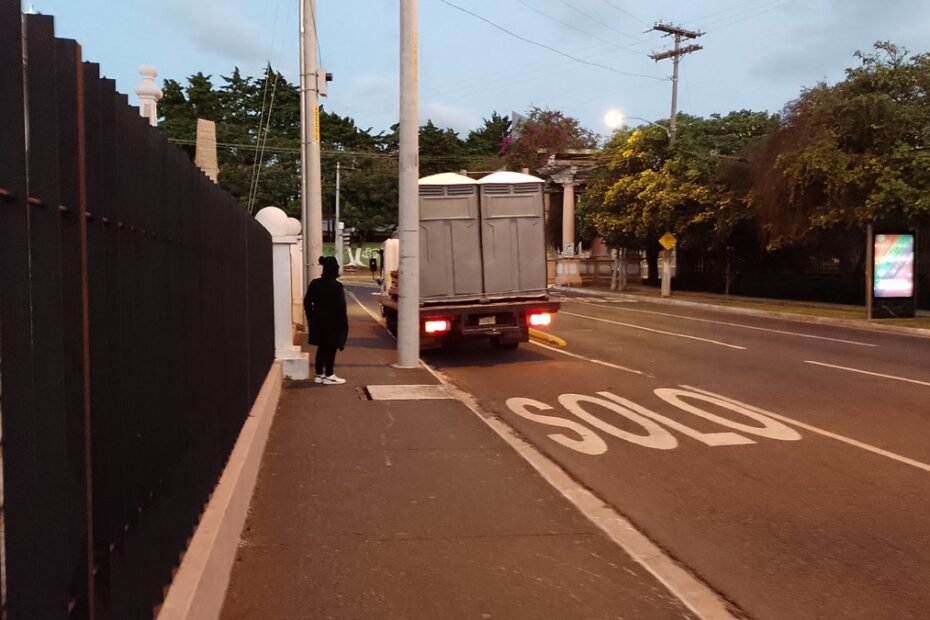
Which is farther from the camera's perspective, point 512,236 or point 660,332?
point 660,332

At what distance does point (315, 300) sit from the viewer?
11.0m

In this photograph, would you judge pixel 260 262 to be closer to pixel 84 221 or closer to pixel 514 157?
pixel 84 221

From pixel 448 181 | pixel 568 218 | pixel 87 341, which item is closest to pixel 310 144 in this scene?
pixel 448 181

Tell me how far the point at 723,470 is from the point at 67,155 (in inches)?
233

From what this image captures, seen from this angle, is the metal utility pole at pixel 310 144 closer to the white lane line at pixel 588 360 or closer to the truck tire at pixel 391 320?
the truck tire at pixel 391 320

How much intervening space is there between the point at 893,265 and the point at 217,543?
22747 mm

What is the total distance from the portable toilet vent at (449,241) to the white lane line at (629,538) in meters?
6.56

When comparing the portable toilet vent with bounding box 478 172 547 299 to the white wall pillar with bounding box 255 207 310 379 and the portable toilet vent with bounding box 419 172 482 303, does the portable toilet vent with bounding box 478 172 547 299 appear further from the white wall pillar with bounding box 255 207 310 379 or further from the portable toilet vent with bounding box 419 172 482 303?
the white wall pillar with bounding box 255 207 310 379

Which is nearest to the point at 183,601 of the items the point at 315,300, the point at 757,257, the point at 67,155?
the point at 67,155

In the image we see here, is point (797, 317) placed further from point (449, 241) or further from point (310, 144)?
point (310, 144)

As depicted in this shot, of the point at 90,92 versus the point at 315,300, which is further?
the point at 315,300

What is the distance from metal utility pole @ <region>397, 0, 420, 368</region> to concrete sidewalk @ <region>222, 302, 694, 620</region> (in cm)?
483

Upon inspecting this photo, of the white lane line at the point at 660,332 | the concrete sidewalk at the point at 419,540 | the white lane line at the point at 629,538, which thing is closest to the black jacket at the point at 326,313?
the concrete sidewalk at the point at 419,540

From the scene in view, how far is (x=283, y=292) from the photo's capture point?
10.9m
